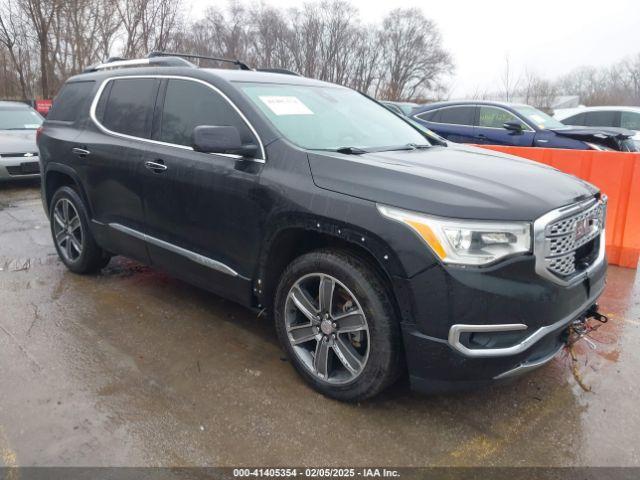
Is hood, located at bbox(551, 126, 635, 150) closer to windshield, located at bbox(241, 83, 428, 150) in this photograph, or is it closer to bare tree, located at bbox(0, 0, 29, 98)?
windshield, located at bbox(241, 83, 428, 150)

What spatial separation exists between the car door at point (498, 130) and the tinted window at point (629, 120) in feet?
15.3

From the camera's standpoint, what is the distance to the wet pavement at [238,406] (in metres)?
2.52

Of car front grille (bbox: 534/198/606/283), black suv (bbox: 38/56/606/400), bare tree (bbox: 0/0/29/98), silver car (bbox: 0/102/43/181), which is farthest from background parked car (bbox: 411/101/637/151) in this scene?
bare tree (bbox: 0/0/29/98)

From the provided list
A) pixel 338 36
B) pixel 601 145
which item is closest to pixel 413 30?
pixel 338 36

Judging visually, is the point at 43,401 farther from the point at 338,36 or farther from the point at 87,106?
the point at 338,36

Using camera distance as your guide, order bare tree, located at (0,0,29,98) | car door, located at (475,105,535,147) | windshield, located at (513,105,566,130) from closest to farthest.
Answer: car door, located at (475,105,535,147) → windshield, located at (513,105,566,130) → bare tree, located at (0,0,29,98)

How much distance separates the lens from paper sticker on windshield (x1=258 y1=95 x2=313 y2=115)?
332cm

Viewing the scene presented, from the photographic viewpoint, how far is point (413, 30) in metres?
66.9

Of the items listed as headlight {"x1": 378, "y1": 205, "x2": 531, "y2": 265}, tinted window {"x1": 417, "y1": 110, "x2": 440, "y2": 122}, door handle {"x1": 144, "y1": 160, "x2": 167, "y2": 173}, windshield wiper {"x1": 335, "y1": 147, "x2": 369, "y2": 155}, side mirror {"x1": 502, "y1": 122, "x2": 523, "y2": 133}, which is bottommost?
headlight {"x1": 378, "y1": 205, "x2": 531, "y2": 265}

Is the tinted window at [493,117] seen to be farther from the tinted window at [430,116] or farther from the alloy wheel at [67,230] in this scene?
the alloy wheel at [67,230]

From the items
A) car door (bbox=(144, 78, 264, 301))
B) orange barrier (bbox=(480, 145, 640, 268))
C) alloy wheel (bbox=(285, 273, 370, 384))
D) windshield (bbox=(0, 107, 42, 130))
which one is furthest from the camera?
windshield (bbox=(0, 107, 42, 130))

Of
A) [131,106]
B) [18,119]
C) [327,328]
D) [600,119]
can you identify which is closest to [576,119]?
[600,119]

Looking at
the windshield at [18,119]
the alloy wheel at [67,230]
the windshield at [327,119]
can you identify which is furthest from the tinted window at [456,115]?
the windshield at [18,119]

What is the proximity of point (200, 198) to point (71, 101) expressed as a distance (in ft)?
7.40
